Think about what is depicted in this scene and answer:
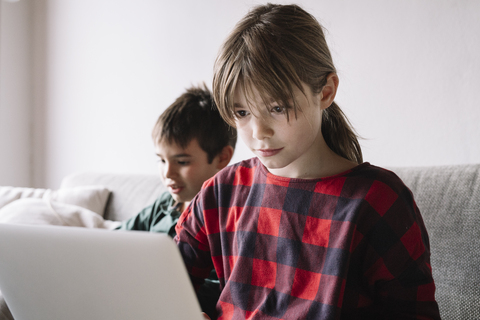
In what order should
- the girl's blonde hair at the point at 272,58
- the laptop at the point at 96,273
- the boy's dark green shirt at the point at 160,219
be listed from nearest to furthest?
the laptop at the point at 96,273 < the girl's blonde hair at the point at 272,58 < the boy's dark green shirt at the point at 160,219

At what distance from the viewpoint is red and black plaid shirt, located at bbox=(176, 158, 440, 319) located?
665 mm

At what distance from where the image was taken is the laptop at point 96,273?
1.49 feet

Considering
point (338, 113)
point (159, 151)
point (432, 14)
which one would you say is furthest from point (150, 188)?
point (432, 14)

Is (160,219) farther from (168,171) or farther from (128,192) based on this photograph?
(128,192)

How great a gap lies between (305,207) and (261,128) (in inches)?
6.8

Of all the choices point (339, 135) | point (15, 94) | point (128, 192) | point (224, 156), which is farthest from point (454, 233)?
point (15, 94)

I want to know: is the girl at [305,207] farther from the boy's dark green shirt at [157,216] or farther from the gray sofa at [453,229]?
the boy's dark green shirt at [157,216]

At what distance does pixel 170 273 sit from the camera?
0.45 metres

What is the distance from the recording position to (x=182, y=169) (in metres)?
1.26

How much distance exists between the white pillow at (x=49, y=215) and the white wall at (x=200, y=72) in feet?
2.10

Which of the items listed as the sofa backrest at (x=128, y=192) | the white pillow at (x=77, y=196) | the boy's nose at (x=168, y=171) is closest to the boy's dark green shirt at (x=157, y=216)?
the boy's nose at (x=168, y=171)

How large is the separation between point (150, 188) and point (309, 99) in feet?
3.74

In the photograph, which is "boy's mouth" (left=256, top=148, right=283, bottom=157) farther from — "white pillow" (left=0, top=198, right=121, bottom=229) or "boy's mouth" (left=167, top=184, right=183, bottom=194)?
"white pillow" (left=0, top=198, right=121, bottom=229)

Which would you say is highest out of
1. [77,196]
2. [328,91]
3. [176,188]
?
[328,91]
